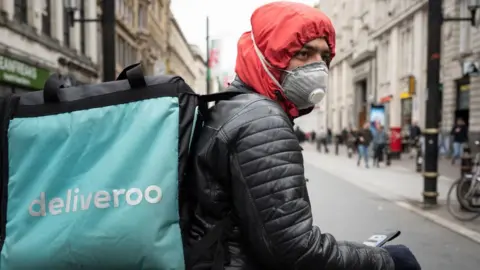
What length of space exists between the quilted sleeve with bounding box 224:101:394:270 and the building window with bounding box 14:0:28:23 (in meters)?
17.5

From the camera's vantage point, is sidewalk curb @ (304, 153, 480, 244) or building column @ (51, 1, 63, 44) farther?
building column @ (51, 1, 63, 44)

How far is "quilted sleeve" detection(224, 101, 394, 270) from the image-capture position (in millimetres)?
1326

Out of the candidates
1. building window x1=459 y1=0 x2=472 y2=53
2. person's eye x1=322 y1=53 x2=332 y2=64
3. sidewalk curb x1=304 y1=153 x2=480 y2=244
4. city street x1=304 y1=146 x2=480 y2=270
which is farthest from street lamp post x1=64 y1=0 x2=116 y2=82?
building window x1=459 y1=0 x2=472 y2=53

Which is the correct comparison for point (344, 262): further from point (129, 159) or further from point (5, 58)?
point (5, 58)

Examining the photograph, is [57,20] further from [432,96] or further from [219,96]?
[219,96]

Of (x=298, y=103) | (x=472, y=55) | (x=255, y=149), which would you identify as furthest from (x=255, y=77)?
(x=472, y=55)

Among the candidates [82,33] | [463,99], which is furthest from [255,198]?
[82,33]

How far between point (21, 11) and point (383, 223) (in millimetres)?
15143

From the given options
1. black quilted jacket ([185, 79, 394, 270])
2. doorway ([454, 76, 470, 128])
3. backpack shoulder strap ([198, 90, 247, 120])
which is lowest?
black quilted jacket ([185, 79, 394, 270])

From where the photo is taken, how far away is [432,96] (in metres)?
8.92

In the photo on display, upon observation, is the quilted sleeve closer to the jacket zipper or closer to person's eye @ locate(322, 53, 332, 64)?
person's eye @ locate(322, 53, 332, 64)

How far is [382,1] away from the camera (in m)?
37.8

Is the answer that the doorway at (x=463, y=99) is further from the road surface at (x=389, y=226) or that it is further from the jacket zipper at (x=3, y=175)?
the jacket zipper at (x=3, y=175)

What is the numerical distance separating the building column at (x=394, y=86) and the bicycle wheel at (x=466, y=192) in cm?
2622
